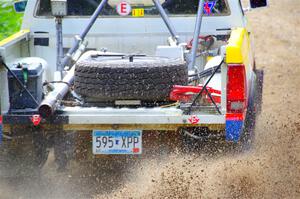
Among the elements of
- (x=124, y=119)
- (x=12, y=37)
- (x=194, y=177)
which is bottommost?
(x=194, y=177)

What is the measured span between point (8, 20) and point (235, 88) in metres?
5.98

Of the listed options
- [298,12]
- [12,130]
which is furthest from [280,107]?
[298,12]

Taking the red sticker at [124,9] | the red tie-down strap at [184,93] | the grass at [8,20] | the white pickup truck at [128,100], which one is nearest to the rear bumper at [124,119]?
the white pickup truck at [128,100]

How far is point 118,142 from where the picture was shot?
5508 millimetres

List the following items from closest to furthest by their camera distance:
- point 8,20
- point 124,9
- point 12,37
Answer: point 12,37 → point 124,9 → point 8,20

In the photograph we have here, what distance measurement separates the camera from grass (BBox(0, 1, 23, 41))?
1023 cm

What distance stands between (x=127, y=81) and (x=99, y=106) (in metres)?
0.41

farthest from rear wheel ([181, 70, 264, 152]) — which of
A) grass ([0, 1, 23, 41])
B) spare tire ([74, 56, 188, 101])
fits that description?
grass ([0, 1, 23, 41])

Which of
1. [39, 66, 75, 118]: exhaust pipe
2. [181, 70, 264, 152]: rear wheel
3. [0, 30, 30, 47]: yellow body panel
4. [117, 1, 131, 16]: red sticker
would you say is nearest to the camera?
[39, 66, 75, 118]: exhaust pipe

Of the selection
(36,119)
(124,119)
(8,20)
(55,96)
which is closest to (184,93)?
(124,119)

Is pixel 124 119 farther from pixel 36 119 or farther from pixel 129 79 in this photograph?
pixel 36 119

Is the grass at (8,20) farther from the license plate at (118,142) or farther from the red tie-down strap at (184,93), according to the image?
the red tie-down strap at (184,93)

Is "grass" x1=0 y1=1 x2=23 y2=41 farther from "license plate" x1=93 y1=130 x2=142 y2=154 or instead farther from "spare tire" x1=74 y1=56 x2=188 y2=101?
"license plate" x1=93 y1=130 x2=142 y2=154

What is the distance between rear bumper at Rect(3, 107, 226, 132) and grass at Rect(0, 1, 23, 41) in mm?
4992
